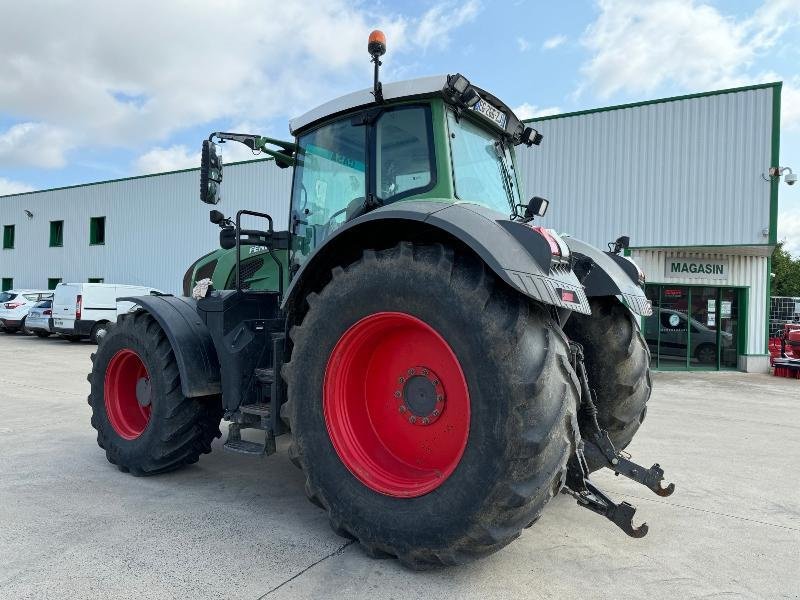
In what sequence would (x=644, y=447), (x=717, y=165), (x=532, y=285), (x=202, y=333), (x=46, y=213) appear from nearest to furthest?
1. (x=532, y=285)
2. (x=202, y=333)
3. (x=644, y=447)
4. (x=717, y=165)
5. (x=46, y=213)

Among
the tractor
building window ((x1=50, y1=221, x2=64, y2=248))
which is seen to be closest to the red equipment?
the tractor

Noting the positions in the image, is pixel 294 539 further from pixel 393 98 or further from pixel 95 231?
pixel 95 231

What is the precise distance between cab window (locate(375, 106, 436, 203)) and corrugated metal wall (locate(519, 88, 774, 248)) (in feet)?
41.6

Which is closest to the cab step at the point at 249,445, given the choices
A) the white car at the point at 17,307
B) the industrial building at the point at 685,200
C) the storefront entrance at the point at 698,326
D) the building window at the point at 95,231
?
the industrial building at the point at 685,200

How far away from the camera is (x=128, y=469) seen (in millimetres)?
4332

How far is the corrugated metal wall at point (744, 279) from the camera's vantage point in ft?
48.7

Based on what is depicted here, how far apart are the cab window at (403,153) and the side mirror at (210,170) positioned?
1195 millimetres

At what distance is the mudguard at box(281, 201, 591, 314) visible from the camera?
2508 millimetres

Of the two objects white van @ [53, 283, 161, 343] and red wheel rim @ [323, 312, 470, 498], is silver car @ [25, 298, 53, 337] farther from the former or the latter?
red wheel rim @ [323, 312, 470, 498]

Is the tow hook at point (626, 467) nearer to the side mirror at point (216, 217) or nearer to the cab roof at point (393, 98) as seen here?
the cab roof at point (393, 98)

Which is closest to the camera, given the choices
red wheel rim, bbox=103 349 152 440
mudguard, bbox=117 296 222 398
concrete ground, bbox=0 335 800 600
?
concrete ground, bbox=0 335 800 600

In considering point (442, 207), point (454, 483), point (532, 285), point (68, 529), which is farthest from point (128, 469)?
point (532, 285)

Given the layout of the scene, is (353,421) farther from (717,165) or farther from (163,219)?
(163,219)

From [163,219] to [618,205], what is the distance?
1701cm
